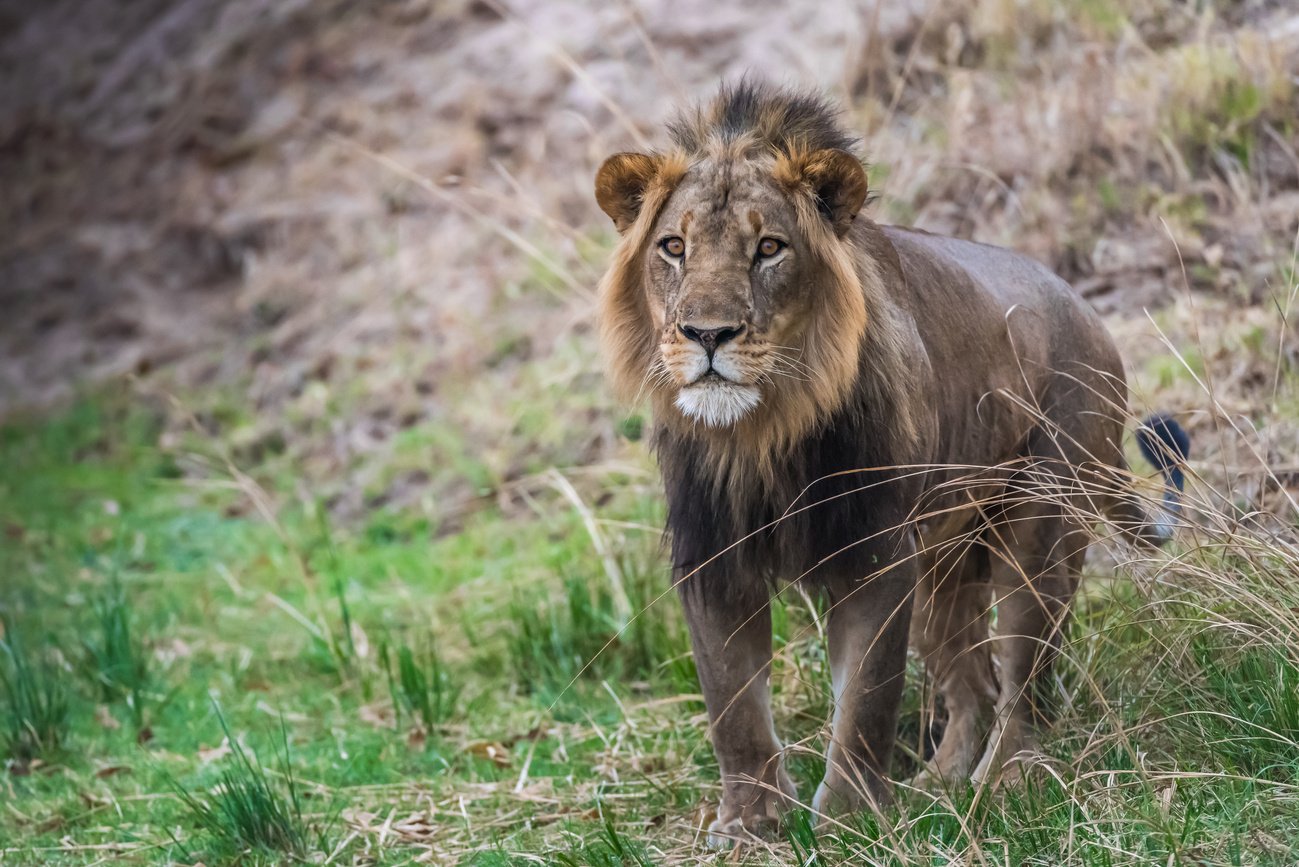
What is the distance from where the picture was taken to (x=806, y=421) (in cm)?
383

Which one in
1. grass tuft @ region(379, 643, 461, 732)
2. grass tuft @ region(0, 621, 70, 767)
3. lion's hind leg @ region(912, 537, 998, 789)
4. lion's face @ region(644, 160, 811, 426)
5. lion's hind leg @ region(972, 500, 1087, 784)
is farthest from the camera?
grass tuft @ region(379, 643, 461, 732)

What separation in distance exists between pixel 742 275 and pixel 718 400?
0.32 m

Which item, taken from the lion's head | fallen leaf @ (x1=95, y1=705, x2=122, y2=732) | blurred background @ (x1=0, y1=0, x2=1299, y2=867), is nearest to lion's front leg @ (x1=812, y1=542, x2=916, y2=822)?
blurred background @ (x1=0, y1=0, x2=1299, y2=867)

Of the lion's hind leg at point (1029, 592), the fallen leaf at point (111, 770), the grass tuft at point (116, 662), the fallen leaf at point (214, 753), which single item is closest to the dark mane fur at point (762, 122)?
the lion's hind leg at point (1029, 592)

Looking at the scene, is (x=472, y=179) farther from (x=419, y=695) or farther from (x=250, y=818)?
(x=250, y=818)

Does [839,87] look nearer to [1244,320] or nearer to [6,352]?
[1244,320]

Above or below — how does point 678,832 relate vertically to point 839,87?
below

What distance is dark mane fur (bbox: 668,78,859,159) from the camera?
3941 mm

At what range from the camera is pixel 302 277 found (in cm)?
1138

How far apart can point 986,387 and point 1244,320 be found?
2.29 m

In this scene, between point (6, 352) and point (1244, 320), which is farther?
point (6, 352)

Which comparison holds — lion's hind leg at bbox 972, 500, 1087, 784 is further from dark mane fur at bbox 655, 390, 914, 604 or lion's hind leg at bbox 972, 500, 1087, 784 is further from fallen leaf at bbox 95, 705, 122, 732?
fallen leaf at bbox 95, 705, 122, 732

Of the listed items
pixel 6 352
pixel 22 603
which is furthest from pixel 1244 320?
pixel 6 352

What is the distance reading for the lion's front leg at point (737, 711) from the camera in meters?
4.06
